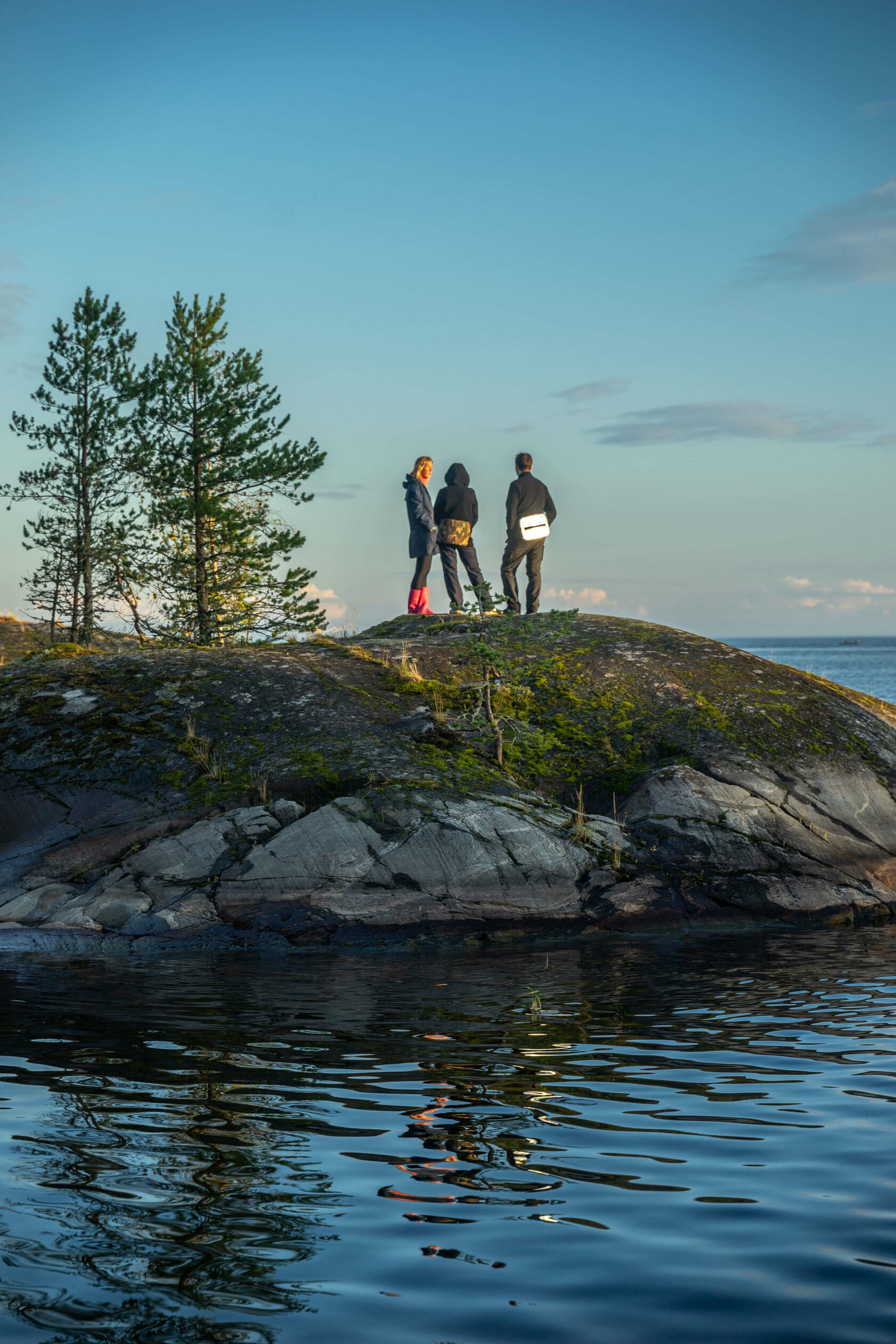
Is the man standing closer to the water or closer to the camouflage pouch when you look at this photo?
the camouflage pouch

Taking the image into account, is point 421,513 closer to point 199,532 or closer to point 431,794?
point 431,794

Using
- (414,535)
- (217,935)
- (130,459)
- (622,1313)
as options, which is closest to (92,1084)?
(622,1313)

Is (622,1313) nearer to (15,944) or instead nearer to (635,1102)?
(635,1102)

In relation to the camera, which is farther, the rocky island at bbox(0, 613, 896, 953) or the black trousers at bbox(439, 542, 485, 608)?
the black trousers at bbox(439, 542, 485, 608)

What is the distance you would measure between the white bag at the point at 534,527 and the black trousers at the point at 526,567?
0.29ft

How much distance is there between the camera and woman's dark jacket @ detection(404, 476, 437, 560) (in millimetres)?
19188

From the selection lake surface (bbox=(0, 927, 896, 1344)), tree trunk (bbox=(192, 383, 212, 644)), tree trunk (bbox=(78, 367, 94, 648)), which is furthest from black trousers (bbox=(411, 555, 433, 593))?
tree trunk (bbox=(78, 367, 94, 648))

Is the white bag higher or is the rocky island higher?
the white bag

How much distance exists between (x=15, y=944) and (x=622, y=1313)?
30.7 feet

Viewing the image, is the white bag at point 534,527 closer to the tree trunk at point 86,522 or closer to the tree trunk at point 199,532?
the tree trunk at point 199,532

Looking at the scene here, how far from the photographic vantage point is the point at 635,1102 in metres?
6.07

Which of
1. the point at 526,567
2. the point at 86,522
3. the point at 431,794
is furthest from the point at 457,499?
the point at 86,522

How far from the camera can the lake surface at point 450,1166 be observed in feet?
12.2

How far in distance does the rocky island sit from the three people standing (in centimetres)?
257
